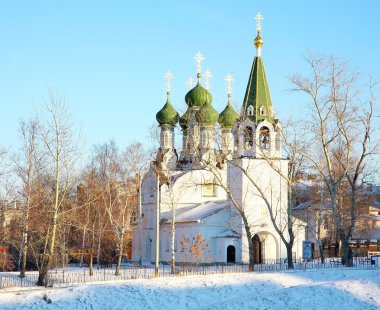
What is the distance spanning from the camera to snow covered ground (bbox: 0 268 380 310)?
21.9 m

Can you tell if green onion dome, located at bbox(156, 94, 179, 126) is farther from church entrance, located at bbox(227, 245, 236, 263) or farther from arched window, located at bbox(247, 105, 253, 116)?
church entrance, located at bbox(227, 245, 236, 263)

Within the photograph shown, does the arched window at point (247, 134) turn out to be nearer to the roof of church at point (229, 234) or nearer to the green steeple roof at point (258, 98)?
the green steeple roof at point (258, 98)

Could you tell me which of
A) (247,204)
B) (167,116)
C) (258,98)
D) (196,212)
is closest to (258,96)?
(258,98)

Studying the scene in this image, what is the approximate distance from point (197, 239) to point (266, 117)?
29.4 ft

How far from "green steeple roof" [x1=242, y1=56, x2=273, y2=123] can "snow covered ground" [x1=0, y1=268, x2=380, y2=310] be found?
55.5ft

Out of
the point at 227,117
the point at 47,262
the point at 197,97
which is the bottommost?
the point at 47,262

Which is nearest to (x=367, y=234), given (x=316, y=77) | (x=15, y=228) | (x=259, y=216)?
(x=259, y=216)

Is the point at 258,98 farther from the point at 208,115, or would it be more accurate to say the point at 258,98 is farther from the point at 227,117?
the point at 227,117

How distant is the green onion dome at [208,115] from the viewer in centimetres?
4366

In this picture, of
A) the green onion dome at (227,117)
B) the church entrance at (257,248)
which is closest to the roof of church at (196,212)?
the church entrance at (257,248)

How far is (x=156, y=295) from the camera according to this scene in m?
23.5

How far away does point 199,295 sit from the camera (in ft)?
79.2

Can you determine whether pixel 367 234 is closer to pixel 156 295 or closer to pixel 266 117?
pixel 266 117

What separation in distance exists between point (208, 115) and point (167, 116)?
4.70 meters
